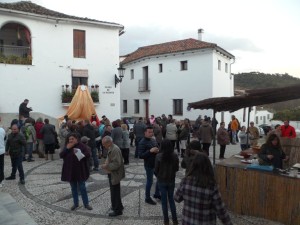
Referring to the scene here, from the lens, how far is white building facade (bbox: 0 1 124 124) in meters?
16.1

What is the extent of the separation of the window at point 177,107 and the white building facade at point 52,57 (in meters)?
8.32

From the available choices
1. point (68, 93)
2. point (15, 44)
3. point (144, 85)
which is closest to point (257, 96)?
point (68, 93)

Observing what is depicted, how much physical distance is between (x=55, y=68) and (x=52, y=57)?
0.66 meters

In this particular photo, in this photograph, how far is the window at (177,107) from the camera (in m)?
25.9

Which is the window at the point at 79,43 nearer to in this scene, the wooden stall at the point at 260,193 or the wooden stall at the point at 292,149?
the wooden stall at the point at 292,149

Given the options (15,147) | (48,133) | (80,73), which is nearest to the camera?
(15,147)

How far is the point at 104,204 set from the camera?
671 centimetres

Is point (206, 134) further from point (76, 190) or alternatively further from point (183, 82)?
point (183, 82)

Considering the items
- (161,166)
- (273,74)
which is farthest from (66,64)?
(273,74)

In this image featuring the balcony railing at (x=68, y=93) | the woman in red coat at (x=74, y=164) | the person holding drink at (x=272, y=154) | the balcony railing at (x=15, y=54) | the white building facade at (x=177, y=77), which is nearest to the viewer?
the woman in red coat at (x=74, y=164)

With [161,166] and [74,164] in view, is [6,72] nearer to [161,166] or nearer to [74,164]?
[74,164]

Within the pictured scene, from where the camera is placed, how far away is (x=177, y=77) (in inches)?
1021

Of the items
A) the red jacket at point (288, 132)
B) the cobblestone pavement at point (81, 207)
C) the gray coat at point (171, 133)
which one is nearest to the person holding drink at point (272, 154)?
the cobblestone pavement at point (81, 207)

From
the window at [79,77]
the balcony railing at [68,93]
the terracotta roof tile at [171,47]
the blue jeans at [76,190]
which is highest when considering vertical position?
the terracotta roof tile at [171,47]
